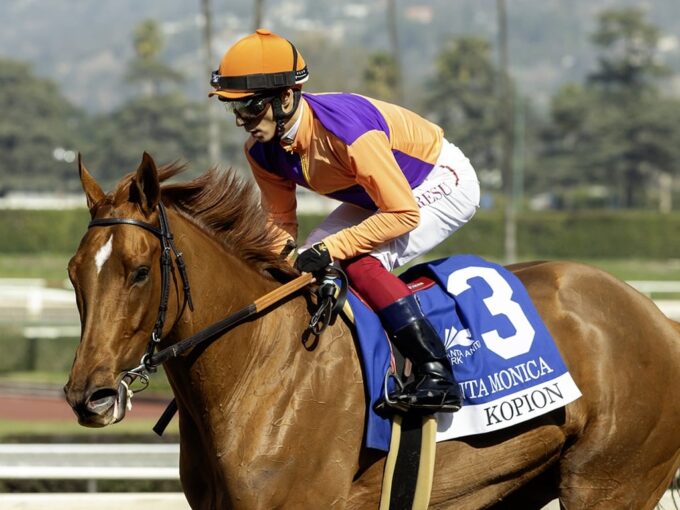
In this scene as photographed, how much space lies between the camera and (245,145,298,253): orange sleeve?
411cm

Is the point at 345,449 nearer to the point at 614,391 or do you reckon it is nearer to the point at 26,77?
the point at 614,391

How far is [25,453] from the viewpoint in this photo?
6492 millimetres

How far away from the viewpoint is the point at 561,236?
41.7m

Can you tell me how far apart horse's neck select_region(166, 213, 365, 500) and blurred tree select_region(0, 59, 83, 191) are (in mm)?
79231

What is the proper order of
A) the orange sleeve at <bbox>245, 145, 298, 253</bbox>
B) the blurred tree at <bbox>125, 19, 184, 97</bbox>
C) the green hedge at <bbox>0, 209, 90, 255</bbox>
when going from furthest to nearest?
the blurred tree at <bbox>125, 19, 184, 97</bbox>, the green hedge at <bbox>0, 209, 90, 255</bbox>, the orange sleeve at <bbox>245, 145, 298, 253</bbox>

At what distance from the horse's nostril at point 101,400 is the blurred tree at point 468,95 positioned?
8524cm

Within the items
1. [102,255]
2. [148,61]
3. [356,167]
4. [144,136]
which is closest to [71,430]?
[356,167]

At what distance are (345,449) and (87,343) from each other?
2.93 feet

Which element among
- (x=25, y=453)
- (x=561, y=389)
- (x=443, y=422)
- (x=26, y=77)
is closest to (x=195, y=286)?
(x=443, y=422)

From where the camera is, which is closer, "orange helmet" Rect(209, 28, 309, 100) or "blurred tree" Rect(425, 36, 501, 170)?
"orange helmet" Rect(209, 28, 309, 100)

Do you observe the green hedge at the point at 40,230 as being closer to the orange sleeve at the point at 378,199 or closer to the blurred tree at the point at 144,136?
the orange sleeve at the point at 378,199

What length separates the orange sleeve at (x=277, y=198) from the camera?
411cm

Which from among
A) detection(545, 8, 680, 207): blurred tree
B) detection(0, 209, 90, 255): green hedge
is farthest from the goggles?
detection(545, 8, 680, 207): blurred tree

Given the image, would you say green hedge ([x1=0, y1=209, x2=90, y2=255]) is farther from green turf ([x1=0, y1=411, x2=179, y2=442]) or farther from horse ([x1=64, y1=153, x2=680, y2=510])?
horse ([x1=64, y1=153, x2=680, y2=510])
